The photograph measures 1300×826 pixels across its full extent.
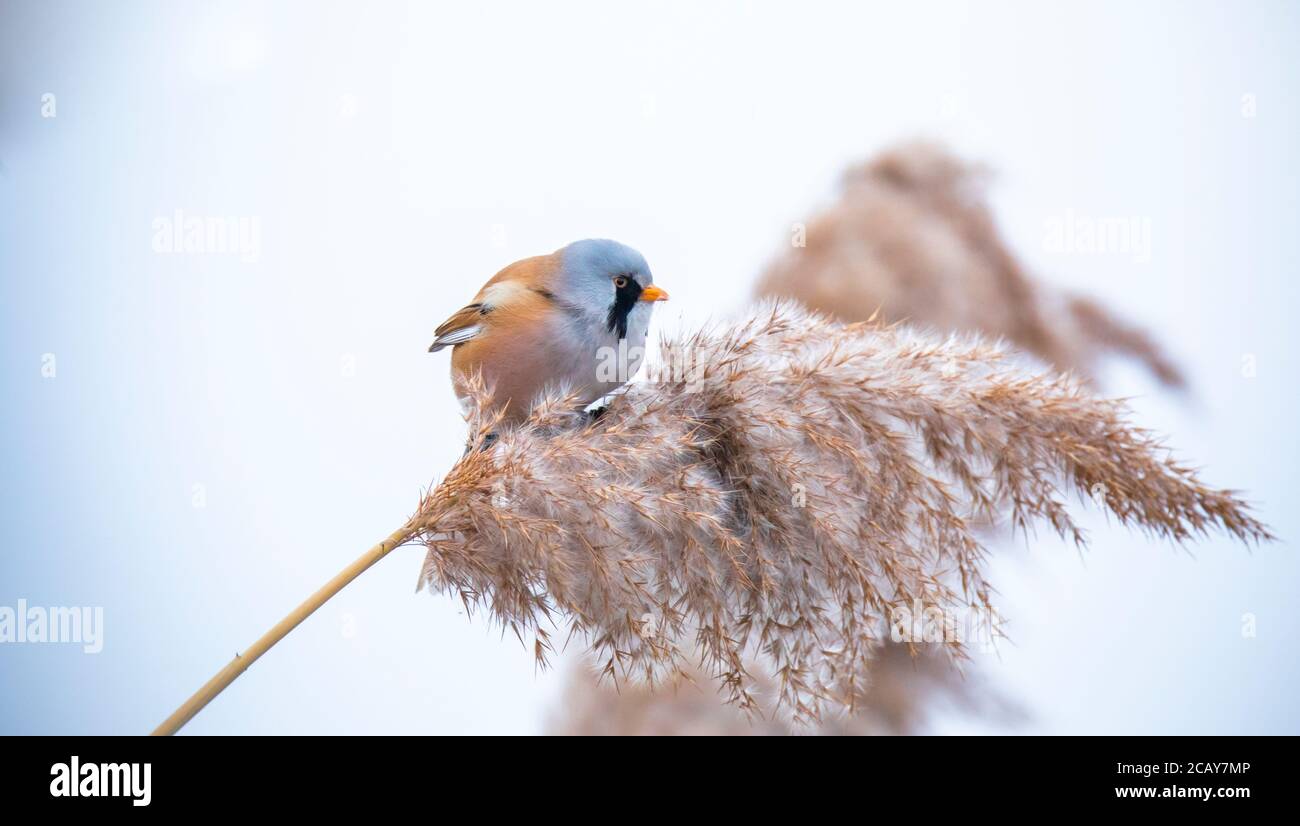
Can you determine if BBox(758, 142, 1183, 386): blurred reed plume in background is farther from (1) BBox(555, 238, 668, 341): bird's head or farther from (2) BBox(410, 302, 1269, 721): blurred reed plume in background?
(2) BBox(410, 302, 1269, 721): blurred reed plume in background

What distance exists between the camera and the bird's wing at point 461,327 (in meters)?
0.90

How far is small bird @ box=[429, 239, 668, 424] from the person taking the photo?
32.7 inches

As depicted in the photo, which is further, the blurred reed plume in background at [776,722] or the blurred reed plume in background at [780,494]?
the blurred reed plume in background at [776,722]

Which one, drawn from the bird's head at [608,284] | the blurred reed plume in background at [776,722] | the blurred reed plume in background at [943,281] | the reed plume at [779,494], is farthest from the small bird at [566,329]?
the blurred reed plume in background at [776,722]

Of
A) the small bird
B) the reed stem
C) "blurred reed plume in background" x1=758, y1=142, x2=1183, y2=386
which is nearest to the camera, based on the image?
the reed stem

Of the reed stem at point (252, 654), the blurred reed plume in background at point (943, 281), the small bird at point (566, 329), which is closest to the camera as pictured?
the reed stem at point (252, 654)

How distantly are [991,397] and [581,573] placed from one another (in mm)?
310

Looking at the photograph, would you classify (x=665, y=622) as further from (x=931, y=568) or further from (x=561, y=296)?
(x=561, y=296)

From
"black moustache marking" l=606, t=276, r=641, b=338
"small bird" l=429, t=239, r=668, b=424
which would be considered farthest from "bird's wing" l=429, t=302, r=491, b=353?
"black moustache marking" l=606, t=276, r=641, b=338

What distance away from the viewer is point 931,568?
2.32 ft

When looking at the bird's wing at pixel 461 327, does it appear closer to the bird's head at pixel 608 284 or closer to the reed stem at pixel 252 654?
the bird's head at pixel 608 284

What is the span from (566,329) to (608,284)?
0.20 ft
